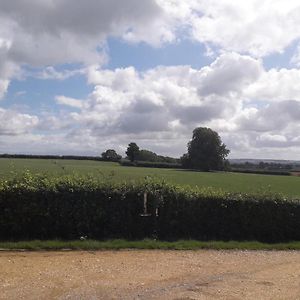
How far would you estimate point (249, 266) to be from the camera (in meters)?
12.5

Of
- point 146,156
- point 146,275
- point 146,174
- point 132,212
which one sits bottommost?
point 146,275

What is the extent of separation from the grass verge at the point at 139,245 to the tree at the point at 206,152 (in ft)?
302

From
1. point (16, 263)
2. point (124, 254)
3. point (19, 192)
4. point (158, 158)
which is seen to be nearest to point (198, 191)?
point (124, 254)

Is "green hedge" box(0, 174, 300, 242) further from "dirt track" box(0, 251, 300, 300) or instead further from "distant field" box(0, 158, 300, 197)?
"dirt track" box(0, 251, 300, 300)

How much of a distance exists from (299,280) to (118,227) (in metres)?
6.78

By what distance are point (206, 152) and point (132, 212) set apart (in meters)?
93.5

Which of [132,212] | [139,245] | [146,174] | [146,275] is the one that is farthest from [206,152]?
[146,275]

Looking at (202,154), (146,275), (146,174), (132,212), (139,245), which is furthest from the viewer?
(202,154)

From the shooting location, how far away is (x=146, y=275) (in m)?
10.7

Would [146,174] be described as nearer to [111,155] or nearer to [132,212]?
[132,212]

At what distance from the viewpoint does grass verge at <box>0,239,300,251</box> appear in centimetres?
1367

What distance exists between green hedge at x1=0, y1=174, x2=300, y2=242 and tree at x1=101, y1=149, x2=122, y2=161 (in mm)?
90009

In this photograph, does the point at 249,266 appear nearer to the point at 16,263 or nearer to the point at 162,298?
the point at 162,298

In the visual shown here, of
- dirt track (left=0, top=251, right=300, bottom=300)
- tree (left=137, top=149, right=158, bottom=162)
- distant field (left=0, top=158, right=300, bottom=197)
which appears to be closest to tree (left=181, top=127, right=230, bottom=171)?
tree (left=137, top=149, right=158, bottom=162)
